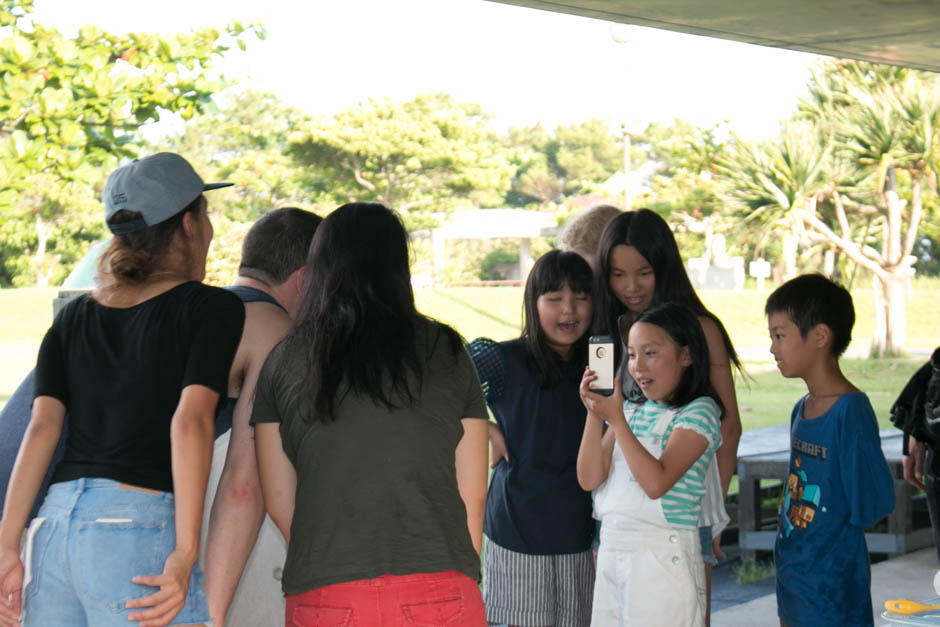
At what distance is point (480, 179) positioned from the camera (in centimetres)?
3338

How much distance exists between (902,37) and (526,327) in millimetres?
3965

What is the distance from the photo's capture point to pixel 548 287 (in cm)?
293

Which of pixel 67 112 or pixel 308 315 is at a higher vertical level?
pixel 67 112

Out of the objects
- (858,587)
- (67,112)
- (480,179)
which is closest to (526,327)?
(858,587)

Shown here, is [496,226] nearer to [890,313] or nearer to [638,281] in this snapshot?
[890,313]

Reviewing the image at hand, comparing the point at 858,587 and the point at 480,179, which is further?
the point at 480,179

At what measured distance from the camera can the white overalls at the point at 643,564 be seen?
254 cm

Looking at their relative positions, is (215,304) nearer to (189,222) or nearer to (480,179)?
(189,222)

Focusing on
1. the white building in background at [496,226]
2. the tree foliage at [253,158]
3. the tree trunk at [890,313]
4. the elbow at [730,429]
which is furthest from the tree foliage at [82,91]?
the white building in background at [496,226]

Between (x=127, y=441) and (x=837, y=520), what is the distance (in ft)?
5.86

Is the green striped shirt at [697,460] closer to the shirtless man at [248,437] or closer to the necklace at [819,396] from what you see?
the necklace at [819,396]

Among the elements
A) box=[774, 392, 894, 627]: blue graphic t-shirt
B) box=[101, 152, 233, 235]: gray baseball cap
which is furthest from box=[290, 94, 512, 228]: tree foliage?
Result: box=[101, 152, 233, 235]: gray baseball cap

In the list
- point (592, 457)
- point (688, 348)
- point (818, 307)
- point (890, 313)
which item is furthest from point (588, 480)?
point (890, 313)

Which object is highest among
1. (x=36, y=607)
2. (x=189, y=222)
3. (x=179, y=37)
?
(x=179, y=37)
